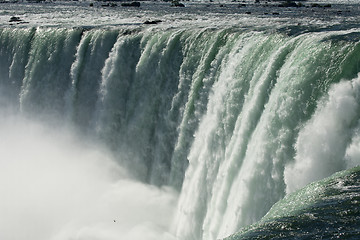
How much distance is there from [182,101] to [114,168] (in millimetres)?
4113

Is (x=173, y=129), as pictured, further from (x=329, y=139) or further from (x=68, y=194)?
(x=329, y=139)

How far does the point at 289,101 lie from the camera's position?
11820mm

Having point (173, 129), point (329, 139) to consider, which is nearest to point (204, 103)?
point (173, 129)

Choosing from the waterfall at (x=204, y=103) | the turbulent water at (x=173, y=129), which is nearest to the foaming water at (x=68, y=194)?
the turbulent water at (x=173, y=129)

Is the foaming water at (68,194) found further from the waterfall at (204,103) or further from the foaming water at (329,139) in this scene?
the foaming water at (329,139)

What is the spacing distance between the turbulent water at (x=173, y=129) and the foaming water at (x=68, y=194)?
5 cm

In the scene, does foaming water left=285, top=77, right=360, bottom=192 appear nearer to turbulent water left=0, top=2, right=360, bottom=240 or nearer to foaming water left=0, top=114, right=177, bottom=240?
turbulent water left=0, top=2, right=360, bottom=240

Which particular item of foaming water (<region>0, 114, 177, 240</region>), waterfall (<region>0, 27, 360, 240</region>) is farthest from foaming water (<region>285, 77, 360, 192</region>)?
foaming water (<region>0, 114, 177, 240</region>)

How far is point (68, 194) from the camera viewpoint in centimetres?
1869

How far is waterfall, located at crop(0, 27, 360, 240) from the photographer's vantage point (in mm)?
11375

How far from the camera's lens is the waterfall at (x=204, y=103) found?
448 inches

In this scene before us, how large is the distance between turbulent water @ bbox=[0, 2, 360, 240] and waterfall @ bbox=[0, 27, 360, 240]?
0.04m

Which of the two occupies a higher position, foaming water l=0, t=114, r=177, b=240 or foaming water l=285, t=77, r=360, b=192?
foaming water l=0, t=114, r=177, b=240

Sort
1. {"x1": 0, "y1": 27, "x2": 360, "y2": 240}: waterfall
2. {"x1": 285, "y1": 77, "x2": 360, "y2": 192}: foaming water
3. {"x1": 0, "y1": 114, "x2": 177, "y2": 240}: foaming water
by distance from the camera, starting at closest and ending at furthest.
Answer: {"x1": 285, "y1": 77, "x2": 360, "y2": 192}: foaming water → {"x1": 0, "y1": 27, "x2": 360, "y2": 240}: waterfall → {"x1": 0, "y1": 114, "x2": 177, "y2": 240}: foaming water
